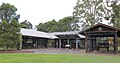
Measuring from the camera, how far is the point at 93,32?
24984 millimetres

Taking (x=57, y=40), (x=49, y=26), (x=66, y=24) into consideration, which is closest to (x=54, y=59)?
(x=57, y=40)

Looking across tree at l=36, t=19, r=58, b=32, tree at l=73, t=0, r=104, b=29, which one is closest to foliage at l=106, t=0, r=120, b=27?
tree at l=73, t=0, r=104, b=29

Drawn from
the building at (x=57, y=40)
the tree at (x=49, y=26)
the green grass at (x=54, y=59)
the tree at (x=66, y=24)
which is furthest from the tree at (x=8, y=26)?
the tree at (x=49, y=26)

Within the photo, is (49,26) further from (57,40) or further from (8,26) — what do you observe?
(8,26)

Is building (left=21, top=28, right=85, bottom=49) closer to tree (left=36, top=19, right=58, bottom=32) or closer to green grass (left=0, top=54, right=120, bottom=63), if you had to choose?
tree (left=36, top=19, right=58, bottom=32)

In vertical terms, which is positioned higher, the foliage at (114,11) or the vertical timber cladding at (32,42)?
the foliage at (114,11)

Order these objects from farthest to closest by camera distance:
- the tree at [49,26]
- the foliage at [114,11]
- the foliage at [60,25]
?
the tree at [49,26], the foliage at [60,25], the foliage at [114,11]

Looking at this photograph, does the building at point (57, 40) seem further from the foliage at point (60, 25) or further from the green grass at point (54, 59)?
the green grass at point (54, 59)

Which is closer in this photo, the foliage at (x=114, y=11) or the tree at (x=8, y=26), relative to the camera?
the tree at (x=8, y=26)

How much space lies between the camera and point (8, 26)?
2455 centimetres

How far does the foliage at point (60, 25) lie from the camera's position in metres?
52.7

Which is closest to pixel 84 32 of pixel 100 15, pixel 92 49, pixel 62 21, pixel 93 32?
pixel 93 32

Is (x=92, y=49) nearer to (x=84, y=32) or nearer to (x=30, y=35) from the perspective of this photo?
(x=84, y=32)

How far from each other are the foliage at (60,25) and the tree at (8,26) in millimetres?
27388
